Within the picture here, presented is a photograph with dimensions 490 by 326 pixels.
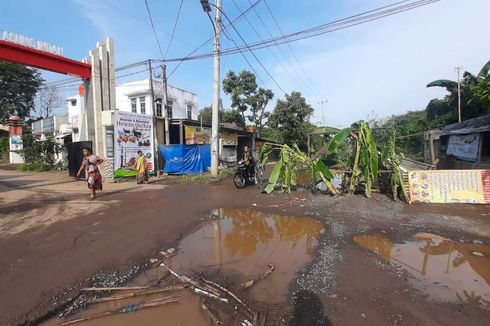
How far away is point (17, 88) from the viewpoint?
41750mm

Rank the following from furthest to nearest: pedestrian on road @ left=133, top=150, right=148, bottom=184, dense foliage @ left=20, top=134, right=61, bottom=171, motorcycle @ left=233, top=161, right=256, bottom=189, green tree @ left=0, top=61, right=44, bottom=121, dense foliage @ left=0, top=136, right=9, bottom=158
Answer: green tree @ left=0, top=61, right=44, bottom=121
dense foliage @ left=0, top=136, right=9, bottom=158
dense foliage @ left=20, top=134, right=61, bottom=171
pedestrian on road @ left=133, top=150, right=148, bottom=184
motorcycle @ left=233, top=161, right=256, bottom=189

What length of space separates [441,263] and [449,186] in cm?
504

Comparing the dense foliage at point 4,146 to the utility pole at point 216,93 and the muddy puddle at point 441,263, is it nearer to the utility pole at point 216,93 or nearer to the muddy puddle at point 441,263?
the utility pole at point 216,93

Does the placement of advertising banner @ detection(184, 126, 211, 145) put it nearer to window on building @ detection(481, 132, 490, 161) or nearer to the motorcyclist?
the motorcyclist

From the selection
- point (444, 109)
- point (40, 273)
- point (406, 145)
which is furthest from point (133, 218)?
point (444, 109)

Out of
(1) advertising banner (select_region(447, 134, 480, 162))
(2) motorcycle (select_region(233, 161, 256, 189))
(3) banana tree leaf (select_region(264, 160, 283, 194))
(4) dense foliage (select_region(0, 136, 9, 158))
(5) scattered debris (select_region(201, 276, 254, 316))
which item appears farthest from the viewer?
(4) dense foliage (select_region(0, 136, 9, 158))

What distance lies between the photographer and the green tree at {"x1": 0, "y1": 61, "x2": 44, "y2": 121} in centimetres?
3988

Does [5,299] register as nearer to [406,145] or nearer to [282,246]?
[282,246]

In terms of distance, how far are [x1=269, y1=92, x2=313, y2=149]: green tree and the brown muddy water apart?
78.9 ft

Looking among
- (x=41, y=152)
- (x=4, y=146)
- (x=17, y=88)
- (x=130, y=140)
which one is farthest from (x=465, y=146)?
(x=17, y=88)

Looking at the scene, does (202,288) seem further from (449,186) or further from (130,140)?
(130,140)

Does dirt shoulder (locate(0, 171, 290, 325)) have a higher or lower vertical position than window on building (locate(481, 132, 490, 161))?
lower

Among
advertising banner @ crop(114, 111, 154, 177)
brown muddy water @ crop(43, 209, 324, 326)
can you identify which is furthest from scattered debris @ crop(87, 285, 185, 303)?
advertising banner @ crop(114, 111, 154, 177)

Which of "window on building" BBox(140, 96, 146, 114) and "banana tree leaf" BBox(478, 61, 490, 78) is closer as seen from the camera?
"banana tree leaf" BBox(478, 61, 490, 78)
